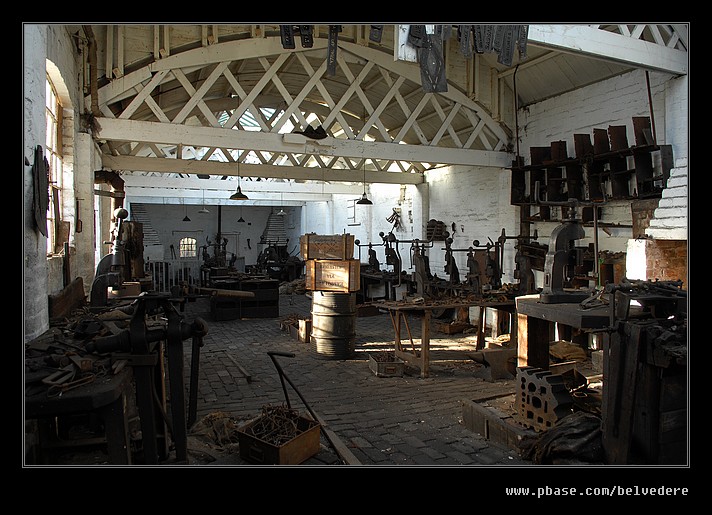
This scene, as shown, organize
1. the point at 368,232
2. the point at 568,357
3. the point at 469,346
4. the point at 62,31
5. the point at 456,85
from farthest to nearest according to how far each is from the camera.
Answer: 1. the point at 368,232
2. the point at 456,85
3. the point at 469,346
4. the point at 568,357
5. the point at 62,31

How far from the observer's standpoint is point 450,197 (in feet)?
46.3

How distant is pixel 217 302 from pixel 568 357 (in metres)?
8.58

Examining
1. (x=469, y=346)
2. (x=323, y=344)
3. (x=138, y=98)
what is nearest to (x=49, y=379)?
(x=323, y=344)

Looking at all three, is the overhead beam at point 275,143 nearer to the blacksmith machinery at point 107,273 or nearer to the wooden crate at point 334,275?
the blacksmith machinery at point 107,273

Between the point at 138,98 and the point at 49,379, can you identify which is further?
the point at 138,98

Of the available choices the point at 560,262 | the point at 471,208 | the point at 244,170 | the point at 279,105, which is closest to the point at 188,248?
the point at 279,105

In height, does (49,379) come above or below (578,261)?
below

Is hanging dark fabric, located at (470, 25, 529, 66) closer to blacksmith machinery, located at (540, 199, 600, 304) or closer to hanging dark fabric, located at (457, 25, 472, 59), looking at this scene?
hanging dark fabric, located at (457, 25, 472, 59)

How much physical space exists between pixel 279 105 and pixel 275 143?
17.0 ft

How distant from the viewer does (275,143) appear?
9.63 meters

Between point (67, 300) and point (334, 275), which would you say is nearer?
point (67, 300)

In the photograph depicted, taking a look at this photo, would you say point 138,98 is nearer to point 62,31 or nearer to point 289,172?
point 62,31

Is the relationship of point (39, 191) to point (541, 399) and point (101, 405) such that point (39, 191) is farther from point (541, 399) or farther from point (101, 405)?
point (541, 399)

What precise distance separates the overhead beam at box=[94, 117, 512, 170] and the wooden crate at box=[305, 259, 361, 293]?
7.11ft
